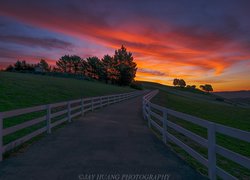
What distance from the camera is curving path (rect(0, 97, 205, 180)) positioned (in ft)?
19.2

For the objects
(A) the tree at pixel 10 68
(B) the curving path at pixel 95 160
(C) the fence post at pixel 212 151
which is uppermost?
(C) the fence post at pixel 212 151

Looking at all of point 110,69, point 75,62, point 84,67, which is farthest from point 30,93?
point 75,62

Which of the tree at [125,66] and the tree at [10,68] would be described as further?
the tree at [10,68]

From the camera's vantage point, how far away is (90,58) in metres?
134

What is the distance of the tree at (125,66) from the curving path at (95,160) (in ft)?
294

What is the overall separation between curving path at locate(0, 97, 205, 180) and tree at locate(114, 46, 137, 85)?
89588 millimetres

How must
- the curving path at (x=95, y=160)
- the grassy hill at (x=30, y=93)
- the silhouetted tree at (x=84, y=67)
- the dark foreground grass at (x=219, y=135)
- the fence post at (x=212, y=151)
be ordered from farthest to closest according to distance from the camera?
the silhouetted tree at (x=84, y=67)
the grassy hill at (x=30, y=93)
the dark foreground grass at (x=219, y=135)
the curving path at (x=95, y=160)
the fence post at (x=212, y=151)

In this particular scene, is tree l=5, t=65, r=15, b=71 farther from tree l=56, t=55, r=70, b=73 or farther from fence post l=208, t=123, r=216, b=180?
fence post l=208, t=123, r=216, b=180

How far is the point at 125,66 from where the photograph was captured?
100 m

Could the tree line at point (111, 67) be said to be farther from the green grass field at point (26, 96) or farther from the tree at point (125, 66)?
the green grass field at point (26, 96)

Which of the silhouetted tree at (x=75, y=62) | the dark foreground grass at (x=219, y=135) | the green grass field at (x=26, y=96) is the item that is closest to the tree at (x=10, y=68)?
the silhouetted tree at (x=75, y=62)

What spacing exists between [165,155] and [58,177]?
10.9 feet

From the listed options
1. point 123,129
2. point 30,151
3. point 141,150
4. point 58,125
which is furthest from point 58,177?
point 58,125

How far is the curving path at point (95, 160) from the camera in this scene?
5867mm
